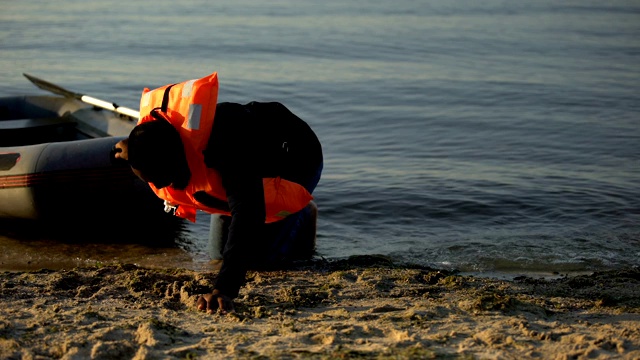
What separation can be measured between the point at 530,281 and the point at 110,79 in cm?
1000

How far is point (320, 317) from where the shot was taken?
172 inches

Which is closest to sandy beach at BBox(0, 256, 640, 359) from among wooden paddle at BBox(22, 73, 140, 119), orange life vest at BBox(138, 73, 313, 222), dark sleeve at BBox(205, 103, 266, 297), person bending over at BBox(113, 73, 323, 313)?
dark sleeve at BBox(205, 103, 266, 297)

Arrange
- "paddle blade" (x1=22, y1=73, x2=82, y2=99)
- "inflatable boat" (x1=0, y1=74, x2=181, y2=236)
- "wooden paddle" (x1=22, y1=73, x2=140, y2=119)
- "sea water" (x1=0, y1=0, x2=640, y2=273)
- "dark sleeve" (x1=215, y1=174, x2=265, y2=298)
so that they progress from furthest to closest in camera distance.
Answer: "paddle blade" (x1=22, y1=73, x2=82, y2=99), "wooden paddle" (x1=22, y1=73, x2=140, y2=119), "sea water" (x1=0, y1=0, x2=640, y2=273), "inflatable boat" (x1=0, y1=74, x2=181, y2=236), "dark sleeve" (x1=215, y1=174, x2=265, y2=298)

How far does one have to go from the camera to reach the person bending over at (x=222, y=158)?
414 cm

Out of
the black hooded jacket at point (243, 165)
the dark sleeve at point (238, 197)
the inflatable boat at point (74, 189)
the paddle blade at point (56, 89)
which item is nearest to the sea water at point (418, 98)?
the inflatable boat at point (74, 189)

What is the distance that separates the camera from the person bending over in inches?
163

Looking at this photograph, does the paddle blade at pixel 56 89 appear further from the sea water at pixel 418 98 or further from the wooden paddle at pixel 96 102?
the sea water at pixel 418 98

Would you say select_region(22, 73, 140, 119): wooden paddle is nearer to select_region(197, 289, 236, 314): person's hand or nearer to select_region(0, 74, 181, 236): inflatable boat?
select_region(0, 74, 181, 236): inflatable boat

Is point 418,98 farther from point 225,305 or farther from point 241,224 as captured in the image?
point 241,224

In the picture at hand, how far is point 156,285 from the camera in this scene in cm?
495

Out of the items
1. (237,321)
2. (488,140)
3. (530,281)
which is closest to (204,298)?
(237,321)

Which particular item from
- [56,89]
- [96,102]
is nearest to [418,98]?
[56,89]

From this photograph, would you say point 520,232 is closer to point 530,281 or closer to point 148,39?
point 530,281

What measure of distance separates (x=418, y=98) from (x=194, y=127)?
9090 millimetres
